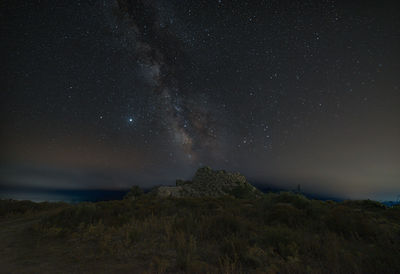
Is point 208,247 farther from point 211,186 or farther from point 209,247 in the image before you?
point 211,186

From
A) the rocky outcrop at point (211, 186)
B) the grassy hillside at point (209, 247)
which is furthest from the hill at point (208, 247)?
the rocky outcrop at point (211, 186)

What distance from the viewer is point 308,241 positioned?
15.6ft

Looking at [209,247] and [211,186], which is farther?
[211,186]

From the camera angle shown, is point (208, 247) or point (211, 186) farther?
point (211, 186)

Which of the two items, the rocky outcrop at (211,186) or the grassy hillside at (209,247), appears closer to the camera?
the grassy hillside at (209,247)

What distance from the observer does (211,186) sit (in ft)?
139

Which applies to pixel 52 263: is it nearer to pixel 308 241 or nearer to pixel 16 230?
pixel 16 230

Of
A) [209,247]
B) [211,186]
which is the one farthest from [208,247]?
[211,186]

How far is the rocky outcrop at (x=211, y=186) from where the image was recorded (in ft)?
111

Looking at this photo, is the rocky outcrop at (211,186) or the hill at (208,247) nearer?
the hill at (208,247)

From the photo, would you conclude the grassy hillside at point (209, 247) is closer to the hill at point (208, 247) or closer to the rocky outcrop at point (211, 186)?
the hill at point (208, 247)

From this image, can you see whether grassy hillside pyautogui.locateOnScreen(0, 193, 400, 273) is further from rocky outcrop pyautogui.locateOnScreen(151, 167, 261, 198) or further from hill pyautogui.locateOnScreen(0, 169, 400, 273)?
rocky outcrop pyautogui.locateOnScreen(151, 167, 261, 198)

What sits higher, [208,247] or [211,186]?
[208,247]

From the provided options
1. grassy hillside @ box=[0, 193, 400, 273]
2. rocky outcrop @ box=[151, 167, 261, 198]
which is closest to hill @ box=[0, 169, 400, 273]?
grassy hillside @ box=[0, 193, 400, 273]
